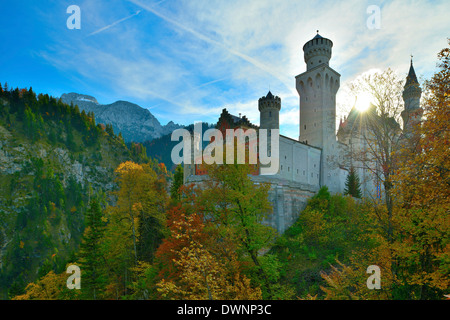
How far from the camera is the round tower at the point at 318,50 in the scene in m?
46.4

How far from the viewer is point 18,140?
11612 cm

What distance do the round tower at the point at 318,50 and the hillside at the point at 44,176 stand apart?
A: 3196 inches

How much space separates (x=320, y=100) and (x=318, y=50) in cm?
866

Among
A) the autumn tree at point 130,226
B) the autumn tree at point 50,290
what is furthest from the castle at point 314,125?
the autumn tree at point 50,290

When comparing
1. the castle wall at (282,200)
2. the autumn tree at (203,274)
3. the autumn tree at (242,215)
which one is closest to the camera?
the autumn tree at (203,274)

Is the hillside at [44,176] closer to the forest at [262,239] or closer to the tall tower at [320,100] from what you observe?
the forest at [262,239]

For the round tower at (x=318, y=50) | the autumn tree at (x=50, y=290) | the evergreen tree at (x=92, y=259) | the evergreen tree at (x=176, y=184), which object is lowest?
the autumn tree at (x=50, y=290)

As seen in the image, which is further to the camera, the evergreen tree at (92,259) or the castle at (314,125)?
the castle at (314,125)

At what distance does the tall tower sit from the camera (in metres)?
45.5

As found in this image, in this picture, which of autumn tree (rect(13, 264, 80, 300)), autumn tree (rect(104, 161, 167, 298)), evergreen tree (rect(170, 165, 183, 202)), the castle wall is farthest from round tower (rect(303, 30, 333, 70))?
autumn tree (rect(13, 264, 80, 300))

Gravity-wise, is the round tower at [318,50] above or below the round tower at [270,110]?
above

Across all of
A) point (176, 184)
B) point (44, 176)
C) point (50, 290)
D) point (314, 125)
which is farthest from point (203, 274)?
point (44, 176)

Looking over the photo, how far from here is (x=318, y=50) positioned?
46469 millimetres
